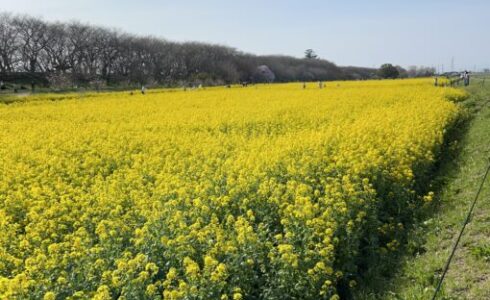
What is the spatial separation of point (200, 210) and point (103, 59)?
267 feet

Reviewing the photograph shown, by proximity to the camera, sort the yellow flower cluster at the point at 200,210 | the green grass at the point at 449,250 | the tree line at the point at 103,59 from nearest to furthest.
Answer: the yellow flower cluster at the point at 200,210, the green grass at the point at 449,250, the tree line at the point at 103,59

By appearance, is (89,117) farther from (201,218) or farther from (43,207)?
(201,218)

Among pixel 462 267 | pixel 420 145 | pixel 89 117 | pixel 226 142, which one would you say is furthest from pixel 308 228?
pixel 89 117

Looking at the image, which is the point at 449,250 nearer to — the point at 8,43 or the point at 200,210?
the point at 200,210

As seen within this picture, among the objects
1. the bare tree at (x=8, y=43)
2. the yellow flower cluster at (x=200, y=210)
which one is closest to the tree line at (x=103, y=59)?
the bare tree at (x=8, y=43)

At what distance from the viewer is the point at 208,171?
357 inches

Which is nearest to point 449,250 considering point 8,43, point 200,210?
point 200,210

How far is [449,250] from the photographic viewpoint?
6.79 metres

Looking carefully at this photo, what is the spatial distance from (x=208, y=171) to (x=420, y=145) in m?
4.74

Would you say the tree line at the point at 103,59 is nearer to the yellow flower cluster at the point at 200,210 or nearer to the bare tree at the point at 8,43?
the bare tree at the point at 8,43

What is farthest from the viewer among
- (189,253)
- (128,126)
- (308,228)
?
(128,126)

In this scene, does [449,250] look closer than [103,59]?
Yes

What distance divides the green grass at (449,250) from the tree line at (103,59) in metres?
58.0

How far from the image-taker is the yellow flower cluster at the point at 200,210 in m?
4.89
